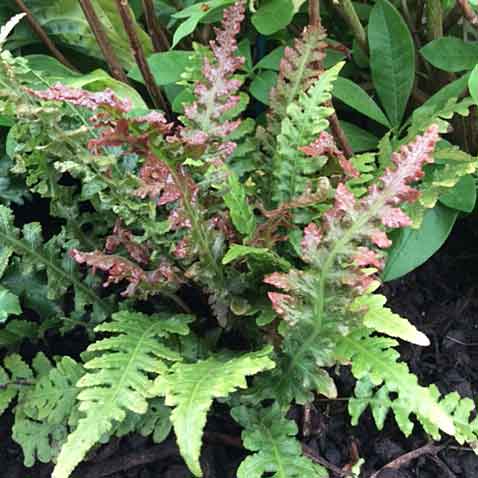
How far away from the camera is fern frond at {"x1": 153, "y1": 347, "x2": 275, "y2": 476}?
2.64 ft

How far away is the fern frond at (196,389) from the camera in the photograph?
804 millimetres

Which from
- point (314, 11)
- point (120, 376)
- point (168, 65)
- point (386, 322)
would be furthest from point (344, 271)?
point (168, 65)

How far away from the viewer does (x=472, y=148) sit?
1.38 metres

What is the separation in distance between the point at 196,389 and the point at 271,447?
20 centimetres

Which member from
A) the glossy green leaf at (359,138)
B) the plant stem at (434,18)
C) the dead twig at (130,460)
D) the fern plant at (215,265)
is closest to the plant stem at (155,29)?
the fern plant at (215,265)

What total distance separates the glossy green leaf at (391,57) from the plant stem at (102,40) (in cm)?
45

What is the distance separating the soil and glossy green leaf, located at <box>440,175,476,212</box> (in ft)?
0.80

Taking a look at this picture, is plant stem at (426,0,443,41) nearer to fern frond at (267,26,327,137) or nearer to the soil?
fern frond at (267,26,327,137)

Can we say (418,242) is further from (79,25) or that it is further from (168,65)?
(79,25)

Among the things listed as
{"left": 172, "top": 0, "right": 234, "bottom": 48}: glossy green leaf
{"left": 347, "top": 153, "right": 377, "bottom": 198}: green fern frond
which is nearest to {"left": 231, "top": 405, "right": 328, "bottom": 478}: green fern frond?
{"left": 347, "top": 153, "right": 377, "bottom": 198}: green fern frond

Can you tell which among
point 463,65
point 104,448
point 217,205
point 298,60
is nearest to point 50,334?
point 104,448

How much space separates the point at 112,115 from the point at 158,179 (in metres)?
0.10

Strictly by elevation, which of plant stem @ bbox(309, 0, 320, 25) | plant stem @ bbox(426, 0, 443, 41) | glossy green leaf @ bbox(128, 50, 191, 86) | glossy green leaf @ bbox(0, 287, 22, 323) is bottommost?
glossy green leaf @ bbox(0, 287, 22, 323)

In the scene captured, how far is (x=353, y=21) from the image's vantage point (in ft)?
4.17
